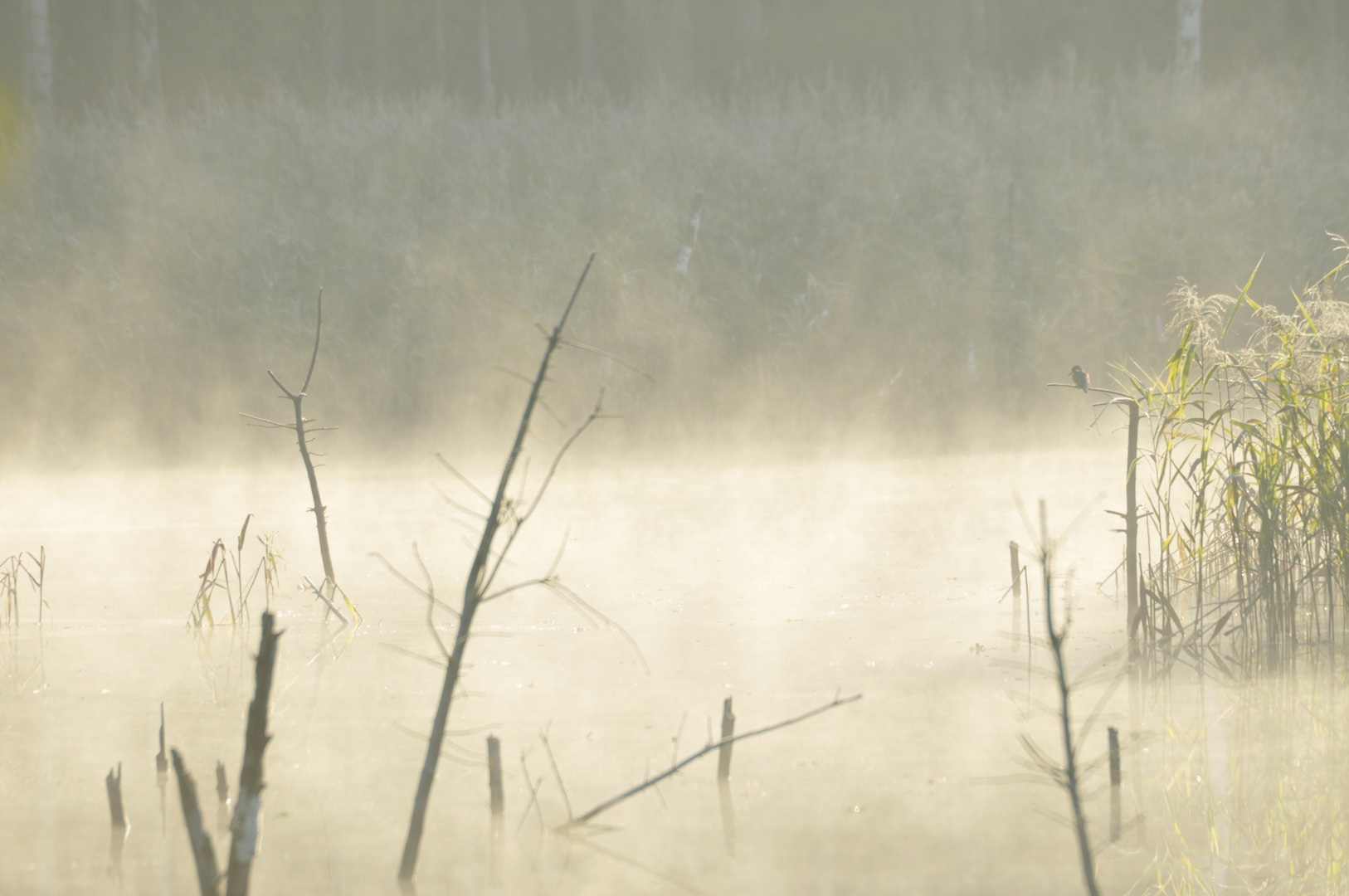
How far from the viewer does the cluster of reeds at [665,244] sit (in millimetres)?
12688

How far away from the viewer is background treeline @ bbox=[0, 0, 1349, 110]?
65.1 feet

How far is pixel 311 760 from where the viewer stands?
4129mm

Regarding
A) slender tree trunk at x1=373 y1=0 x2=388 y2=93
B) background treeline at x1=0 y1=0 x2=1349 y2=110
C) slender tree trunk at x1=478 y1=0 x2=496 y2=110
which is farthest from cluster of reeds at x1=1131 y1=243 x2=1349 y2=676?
slender tree trunk at x1=373 y1=0 x2=388 y2=93

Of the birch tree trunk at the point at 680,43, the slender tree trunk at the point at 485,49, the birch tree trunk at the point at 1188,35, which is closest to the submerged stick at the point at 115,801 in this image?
the birch tree trunk at the point at 680,43

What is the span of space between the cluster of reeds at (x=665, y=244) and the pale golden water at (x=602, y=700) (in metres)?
3.98

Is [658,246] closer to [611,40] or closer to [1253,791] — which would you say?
[611,40]

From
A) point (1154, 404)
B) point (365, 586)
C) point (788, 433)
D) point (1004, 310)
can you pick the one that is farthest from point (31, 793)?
point (1004, 310)

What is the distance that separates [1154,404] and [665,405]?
7.53m

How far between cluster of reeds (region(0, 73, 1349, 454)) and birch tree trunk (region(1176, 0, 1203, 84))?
54.3 inches

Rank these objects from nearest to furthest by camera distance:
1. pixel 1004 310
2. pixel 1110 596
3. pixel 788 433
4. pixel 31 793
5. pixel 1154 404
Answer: pixel 31 793 < pixel 1154 404 < pixel 1110 596 < pixel 788 433 < pixel 1004 310

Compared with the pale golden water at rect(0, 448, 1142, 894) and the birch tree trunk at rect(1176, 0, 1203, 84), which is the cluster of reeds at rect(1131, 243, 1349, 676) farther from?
the birch tree trunk at rect(1176, 0, 1203, 84)

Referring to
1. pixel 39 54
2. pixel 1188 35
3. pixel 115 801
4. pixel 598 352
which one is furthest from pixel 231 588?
pixel 1188 35

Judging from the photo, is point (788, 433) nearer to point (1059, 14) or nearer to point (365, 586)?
point (365, 586)

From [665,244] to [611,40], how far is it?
8.64m
